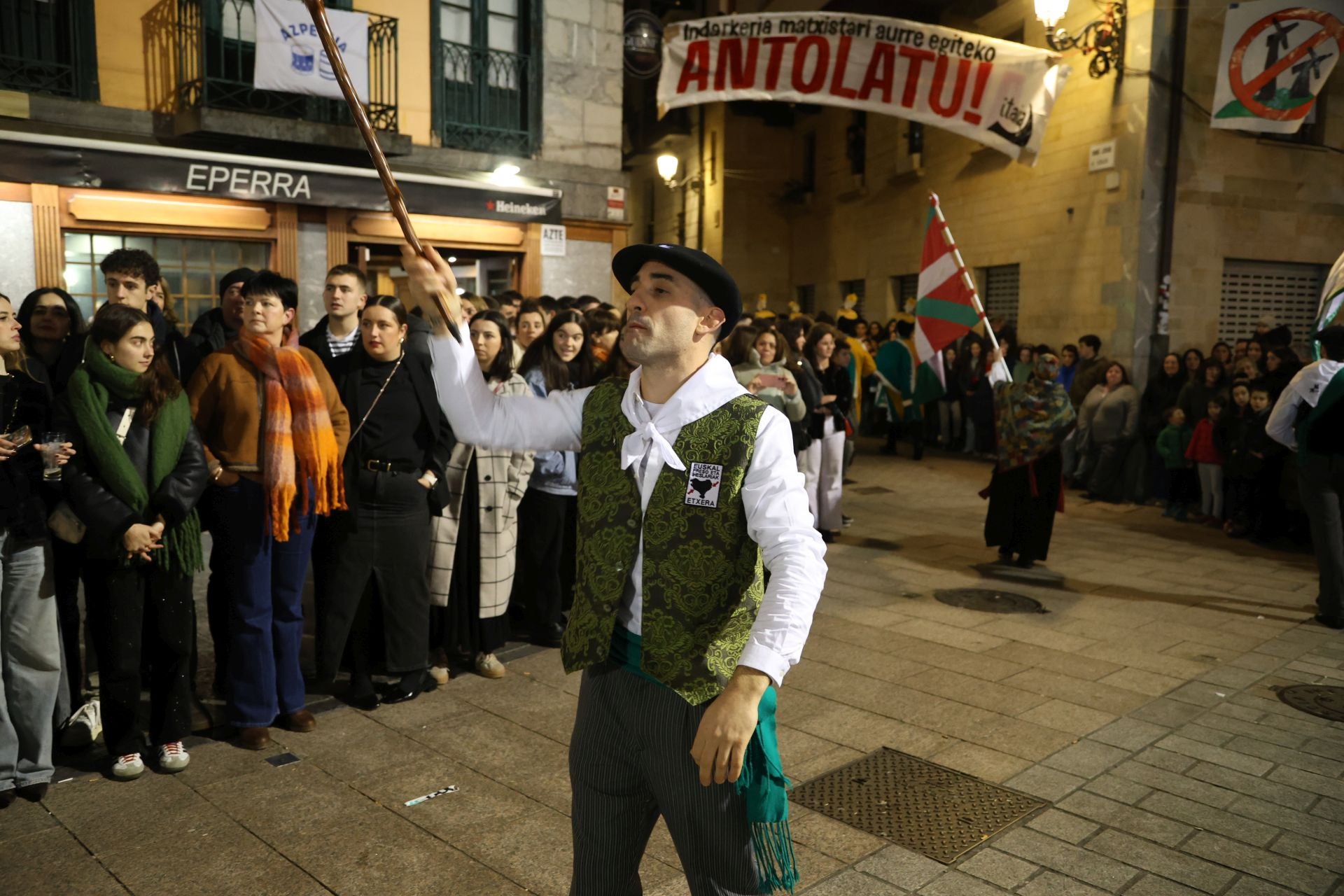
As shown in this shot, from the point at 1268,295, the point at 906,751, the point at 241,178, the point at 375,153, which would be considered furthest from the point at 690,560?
the point at 1268,295

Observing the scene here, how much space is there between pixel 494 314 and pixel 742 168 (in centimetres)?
2158

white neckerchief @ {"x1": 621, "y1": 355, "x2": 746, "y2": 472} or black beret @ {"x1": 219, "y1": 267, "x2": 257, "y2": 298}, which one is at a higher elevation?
black beret @ {"x1": 219, "y1": 267, "x2": 257, "y2": 298}

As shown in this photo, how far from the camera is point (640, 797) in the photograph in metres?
2.44

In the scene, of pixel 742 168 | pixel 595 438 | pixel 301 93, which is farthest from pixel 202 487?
pixel 742 168

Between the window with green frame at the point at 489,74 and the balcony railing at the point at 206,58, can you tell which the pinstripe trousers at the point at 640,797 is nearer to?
the balcony railing at the point at 206,58

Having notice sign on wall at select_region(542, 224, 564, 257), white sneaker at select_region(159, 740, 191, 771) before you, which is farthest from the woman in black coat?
notice sign on wall at select_region(542, 224, 564, 257)

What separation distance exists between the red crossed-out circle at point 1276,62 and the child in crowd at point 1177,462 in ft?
14.0

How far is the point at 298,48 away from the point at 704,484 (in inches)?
441

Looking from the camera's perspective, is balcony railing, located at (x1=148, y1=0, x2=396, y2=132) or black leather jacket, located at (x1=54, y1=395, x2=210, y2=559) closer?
black leather jacket, located at (x1=54, y1=395, x2=210, y2=559)

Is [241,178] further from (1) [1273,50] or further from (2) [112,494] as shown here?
(1) [1273,50]

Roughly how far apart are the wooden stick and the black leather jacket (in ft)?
8.00

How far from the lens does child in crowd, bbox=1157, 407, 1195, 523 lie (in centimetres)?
1145

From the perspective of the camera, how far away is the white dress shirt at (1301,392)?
22.7 ft

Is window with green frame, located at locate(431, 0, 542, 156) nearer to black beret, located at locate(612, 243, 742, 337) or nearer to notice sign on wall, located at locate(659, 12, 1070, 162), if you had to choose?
notice sign on wall, located at locate(659, 12, 1070, 162)
